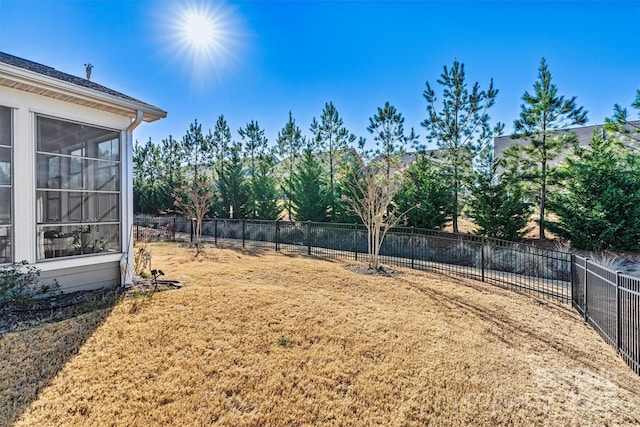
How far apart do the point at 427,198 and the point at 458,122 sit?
3782 mm

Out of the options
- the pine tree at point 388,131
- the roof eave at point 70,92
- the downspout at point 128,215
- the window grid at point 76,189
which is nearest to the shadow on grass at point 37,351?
the downspout at point 128,215

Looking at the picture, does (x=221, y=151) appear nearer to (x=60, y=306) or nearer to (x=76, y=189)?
(x=76, y=189)

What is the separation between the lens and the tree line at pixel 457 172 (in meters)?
9.19

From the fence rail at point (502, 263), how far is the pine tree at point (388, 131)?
5187mm

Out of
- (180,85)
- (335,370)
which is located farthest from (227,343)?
(180,85)

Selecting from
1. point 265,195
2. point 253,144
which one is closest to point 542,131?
point 265,195

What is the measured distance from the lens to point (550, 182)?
37.4ft

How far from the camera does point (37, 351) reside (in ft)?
10.3

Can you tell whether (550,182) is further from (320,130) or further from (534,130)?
(320,130)

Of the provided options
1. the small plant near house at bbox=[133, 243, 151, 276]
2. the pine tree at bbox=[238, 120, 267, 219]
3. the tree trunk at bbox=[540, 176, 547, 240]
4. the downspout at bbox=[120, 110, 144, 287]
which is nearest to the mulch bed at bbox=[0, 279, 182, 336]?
the downspout at bbox=[120, 110, 144, 287]

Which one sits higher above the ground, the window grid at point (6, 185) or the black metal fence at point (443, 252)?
the window grid at point (6, 185)

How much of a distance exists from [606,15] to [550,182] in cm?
580

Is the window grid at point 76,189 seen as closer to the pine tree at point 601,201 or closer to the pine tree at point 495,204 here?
the pine tree at point 495,204

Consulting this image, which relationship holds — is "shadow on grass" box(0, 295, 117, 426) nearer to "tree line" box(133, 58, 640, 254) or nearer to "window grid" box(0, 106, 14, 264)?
"window grid" box(0, 106, 14, 264)
